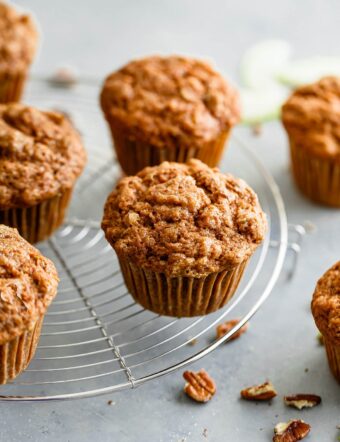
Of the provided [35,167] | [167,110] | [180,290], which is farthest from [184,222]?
[167,110]

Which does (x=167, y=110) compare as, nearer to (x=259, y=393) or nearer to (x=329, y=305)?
(x=329, y=305)

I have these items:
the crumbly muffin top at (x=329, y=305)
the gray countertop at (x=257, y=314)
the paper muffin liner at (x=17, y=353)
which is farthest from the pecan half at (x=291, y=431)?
the paper muffin liner at (x=17, y=353)

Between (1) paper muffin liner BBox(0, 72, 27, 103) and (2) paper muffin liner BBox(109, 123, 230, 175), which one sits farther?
(1) paper muffin liner BBox(0, 72, 27, 103)

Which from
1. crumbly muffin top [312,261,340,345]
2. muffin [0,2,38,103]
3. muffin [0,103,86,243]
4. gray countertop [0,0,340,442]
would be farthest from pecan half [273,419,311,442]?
muffin [0,2,38,103]

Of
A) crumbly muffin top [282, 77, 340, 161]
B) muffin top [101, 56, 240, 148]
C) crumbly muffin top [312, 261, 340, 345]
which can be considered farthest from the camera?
crumbly muffin top [282, 77, 340, 161]

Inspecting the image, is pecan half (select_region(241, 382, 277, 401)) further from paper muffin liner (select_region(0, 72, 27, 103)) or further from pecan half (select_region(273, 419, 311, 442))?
paper muffin liner (select_region(0, 72, 27, 103))

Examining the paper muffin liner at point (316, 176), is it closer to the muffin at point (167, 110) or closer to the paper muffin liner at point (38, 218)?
the muffin at point (167, 110)
